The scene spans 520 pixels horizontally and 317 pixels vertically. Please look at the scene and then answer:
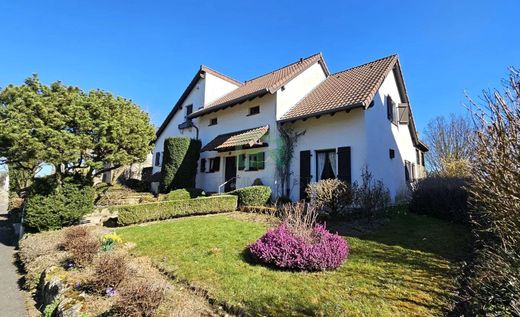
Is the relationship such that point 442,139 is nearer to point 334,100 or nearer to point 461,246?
point 334,100

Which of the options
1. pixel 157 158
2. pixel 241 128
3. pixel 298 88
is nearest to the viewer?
pixel 298 88

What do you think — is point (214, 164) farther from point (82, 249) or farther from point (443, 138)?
point (443, 138)

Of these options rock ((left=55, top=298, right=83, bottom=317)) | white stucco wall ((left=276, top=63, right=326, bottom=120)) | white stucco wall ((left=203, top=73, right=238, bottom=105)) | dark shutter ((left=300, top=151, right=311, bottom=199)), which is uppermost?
white stucco wall ((left=203, top=73, right=238, bottom=105))

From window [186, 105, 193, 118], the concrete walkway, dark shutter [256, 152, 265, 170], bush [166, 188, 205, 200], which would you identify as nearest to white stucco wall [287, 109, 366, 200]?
dark shutter [256, 152, 265, 170]

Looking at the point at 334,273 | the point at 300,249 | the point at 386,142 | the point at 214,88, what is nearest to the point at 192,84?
the point at 214,88

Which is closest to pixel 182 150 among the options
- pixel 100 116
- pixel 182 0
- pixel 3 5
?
pixel 100 116

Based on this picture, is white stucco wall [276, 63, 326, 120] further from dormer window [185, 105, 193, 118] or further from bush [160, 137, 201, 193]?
dormer window [185, 105, 193, 118]

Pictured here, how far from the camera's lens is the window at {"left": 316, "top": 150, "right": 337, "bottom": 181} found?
15.2 m

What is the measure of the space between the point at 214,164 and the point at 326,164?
10016 mm

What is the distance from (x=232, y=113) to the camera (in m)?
21.3

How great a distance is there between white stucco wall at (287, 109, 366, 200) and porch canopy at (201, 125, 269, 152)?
2255 mm

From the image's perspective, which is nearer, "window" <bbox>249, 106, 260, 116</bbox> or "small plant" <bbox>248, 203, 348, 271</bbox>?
"small plant" <bbox>248, 203, 348, 271</bbox>

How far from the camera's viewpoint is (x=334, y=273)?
6332mm

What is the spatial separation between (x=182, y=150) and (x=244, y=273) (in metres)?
16.7
